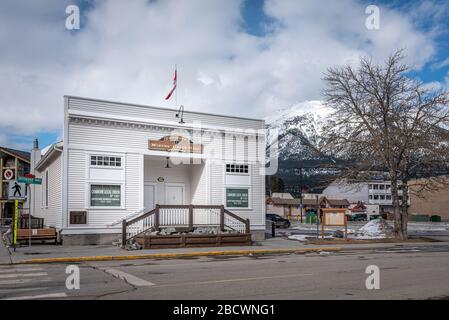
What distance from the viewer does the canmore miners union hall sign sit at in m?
25.9

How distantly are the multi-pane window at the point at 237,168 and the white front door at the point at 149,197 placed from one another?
171 inches

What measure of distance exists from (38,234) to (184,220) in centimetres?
708

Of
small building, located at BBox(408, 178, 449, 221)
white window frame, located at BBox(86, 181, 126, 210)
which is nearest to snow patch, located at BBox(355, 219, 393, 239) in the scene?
white window frame, located at BBox(86, 181, 126, 210)

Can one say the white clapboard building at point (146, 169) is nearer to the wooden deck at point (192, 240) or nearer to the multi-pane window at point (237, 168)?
the multi-pane window at point (237, 168)

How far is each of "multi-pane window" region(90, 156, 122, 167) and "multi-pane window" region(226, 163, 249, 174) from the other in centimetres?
636

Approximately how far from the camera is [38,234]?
23.3m

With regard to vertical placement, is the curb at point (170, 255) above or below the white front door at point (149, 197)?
below

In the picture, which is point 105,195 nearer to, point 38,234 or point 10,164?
point 38,234

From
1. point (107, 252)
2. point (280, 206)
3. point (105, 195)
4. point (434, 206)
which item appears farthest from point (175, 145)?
point (434, 206)

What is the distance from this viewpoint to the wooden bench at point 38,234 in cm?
2328

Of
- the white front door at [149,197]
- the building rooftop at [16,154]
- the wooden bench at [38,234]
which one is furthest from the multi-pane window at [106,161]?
the building rooftop at [16,154]

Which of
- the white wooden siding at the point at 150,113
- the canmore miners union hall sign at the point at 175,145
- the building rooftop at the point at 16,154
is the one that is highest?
the building rooftop at the point at 16,154

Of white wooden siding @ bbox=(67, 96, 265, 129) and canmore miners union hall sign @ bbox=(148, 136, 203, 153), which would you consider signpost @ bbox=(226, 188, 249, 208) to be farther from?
white wooden siding @ bbox=(67, 96, 265, 129)
